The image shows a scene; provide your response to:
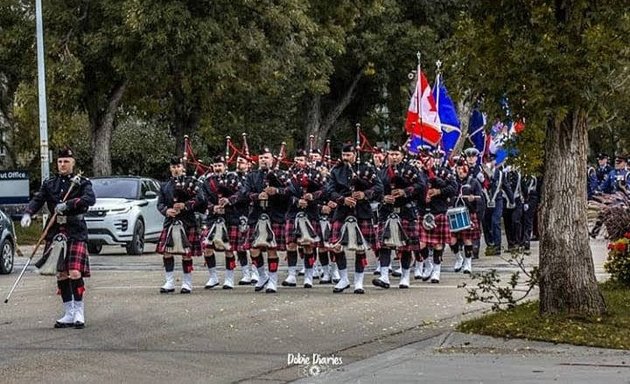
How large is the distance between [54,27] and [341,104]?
50.4 feet

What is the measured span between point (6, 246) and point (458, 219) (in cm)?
728

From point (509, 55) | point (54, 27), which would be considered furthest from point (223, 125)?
point (509, 55)

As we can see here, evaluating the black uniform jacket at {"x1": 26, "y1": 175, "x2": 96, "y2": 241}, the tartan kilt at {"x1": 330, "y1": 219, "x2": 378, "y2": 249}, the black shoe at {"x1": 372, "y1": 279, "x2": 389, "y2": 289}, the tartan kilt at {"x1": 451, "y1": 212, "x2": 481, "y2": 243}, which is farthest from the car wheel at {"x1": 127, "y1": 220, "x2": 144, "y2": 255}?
the black uniform jacket at {"x1": 26, "y1": 175, "x2": 96, "y2": 241}

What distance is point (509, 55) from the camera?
11.5 m

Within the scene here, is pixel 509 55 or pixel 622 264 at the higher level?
pixel 509 55

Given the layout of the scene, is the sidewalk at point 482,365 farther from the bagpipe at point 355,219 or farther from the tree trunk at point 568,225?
the bagpipe at point 355,219

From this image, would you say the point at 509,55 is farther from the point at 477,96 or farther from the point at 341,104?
the point at 341,104

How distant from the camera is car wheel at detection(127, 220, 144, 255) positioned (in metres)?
26.3

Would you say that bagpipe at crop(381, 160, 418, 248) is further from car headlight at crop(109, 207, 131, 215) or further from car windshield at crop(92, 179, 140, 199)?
car windshield at crop(92, 179, 140, 199)

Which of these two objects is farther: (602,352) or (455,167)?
(455,167)

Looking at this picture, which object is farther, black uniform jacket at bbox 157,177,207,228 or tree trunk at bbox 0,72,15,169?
tree trunk at bbox 0,72,15,169

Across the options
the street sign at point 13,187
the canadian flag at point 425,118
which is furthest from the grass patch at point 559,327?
the street sign at point 13,187

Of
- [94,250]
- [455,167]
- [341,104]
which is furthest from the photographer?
[341,104]

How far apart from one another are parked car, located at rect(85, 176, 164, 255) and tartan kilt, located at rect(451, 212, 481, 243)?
761 centimetres
